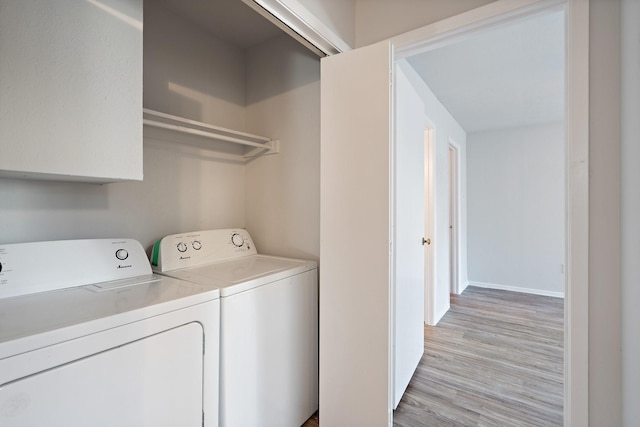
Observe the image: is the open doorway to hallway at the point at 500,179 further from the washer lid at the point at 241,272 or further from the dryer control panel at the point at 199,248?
the dryer control panel at the point at 199,248

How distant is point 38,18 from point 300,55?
4.45ft

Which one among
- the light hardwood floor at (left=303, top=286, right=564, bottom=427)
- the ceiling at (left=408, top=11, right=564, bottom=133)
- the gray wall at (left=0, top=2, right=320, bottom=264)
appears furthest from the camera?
the ceiling at (left=408, top=11, right=564, bottom=133)

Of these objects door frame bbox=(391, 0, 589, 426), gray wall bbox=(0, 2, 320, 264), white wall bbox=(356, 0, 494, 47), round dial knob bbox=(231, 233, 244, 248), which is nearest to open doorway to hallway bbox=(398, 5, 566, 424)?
white wall bbox=(356, 0, 494, 47)

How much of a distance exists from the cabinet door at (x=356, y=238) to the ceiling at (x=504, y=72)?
72 centimetres

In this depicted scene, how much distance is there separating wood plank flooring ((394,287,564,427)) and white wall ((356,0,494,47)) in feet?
7.16

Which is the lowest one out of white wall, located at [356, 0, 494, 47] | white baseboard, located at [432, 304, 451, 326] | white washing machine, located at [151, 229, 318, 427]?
white baseboard, located at [432, 304, 451, 326]

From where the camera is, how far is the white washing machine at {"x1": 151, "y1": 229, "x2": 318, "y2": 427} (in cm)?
122

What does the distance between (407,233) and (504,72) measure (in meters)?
1.93

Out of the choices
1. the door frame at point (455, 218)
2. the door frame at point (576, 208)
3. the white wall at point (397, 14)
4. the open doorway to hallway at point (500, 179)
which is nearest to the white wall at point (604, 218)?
the door frame at point (576, 208)

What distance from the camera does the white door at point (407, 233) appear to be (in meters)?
1.74

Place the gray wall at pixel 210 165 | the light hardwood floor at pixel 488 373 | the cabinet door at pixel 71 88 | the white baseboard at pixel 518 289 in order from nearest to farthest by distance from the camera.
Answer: the cabinet door at pixel 71 88, the gray wall at pixel 210 165, the light hardwood floor at pixel 488 373, the white baseboard at pixel 518 289

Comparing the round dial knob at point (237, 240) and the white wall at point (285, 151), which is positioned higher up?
the white wall at point (285, 151)

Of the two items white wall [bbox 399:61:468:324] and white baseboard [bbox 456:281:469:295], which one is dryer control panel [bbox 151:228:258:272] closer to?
white wall [bbox 399:61:468:324]

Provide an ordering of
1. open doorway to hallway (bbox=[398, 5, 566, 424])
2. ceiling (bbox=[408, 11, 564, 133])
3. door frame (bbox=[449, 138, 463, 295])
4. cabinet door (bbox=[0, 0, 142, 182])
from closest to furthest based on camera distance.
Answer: cabinet door (bbox=[0, 0, 142, 182])
ceiling (bbox=[408, 11, 564, 133])
open doorway to hallway (bbox=[398, 5, 566, 424])
door frame (bbox=[449, 138, 463, 295])
